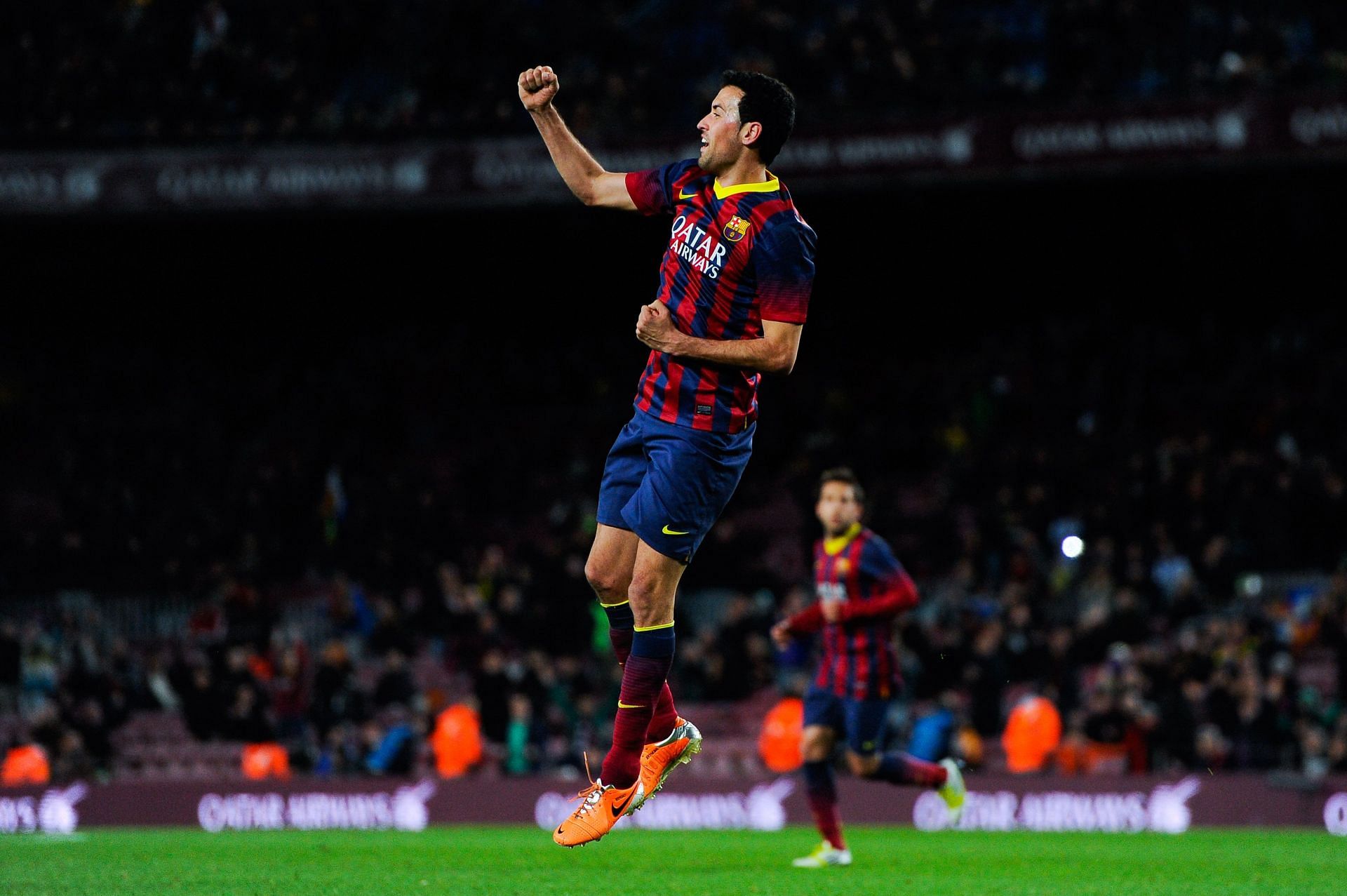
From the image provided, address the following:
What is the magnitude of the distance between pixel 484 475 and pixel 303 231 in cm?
419

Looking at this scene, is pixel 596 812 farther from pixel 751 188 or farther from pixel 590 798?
pixel 751 188

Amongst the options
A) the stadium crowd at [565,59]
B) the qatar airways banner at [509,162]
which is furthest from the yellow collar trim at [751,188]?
the stadium crowd at [565,59]

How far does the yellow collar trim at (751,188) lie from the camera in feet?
20.2

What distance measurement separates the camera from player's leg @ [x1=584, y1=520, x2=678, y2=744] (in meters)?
6.32

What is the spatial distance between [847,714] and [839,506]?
1268 millimetres

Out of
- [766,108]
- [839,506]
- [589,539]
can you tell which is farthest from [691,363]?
[589,539]

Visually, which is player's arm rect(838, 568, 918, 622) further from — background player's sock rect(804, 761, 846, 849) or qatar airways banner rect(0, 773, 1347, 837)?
qatar airways banner rect(0, 773, 1347, 837)

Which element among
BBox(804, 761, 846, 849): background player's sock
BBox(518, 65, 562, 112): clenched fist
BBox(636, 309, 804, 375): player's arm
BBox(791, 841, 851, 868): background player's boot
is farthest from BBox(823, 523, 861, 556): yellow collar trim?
BBox(518, 65, 562, 112): clenched fist

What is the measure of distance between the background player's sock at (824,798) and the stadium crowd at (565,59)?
10584 mm

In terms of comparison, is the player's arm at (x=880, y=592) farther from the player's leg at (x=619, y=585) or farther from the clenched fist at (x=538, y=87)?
the clenched fist at (x=538, y=87)

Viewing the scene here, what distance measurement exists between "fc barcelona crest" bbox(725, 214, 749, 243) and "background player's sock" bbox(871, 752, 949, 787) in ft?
17.4

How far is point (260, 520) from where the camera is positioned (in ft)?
64.6

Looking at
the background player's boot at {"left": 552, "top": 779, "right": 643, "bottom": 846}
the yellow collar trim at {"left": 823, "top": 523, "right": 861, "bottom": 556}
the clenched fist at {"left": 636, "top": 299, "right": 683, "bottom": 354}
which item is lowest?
the background player's boot at {"left": 552, "top": 779, "right": 643, "bottom": 846}

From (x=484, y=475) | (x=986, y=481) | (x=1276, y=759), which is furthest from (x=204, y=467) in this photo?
(x=1276, y=759)
